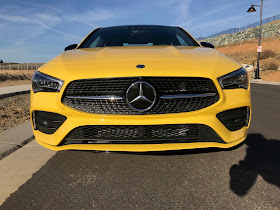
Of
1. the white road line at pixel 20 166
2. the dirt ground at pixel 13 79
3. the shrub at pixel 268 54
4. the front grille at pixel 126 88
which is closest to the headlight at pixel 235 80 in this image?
the front grille at pixel 126 88

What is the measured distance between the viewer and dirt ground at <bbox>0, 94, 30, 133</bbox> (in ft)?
16.7

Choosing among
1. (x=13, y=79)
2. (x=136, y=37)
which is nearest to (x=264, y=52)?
(x=13, y=79)

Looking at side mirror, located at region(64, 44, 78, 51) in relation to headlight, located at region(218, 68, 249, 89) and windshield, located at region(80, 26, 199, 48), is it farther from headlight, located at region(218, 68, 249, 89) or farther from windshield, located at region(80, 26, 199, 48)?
headlight, located at region(218, 68, 249, 89)

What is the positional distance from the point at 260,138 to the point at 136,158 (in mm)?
1978

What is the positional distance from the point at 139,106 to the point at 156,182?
2.30ft

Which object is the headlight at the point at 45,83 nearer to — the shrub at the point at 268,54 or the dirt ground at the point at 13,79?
the dirt ground at the point at 13,79

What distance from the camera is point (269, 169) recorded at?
265 cm

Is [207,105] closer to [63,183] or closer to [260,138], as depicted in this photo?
[63,183]

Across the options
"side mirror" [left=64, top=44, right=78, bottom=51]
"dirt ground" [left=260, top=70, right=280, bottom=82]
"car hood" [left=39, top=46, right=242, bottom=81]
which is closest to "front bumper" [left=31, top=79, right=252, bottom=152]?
"car hood" [left=39, top=46, right=242, bottom=81]

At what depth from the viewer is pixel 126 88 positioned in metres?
2.43

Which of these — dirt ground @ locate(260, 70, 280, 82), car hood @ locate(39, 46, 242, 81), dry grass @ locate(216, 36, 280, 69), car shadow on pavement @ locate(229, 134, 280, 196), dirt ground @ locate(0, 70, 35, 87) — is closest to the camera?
car shadow on pavement @ locate(229, 134, 280, 196)

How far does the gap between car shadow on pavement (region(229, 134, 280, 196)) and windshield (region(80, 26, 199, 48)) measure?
181 cm

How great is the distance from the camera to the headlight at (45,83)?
253 cm

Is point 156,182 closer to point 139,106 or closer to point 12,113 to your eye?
point 139,106
